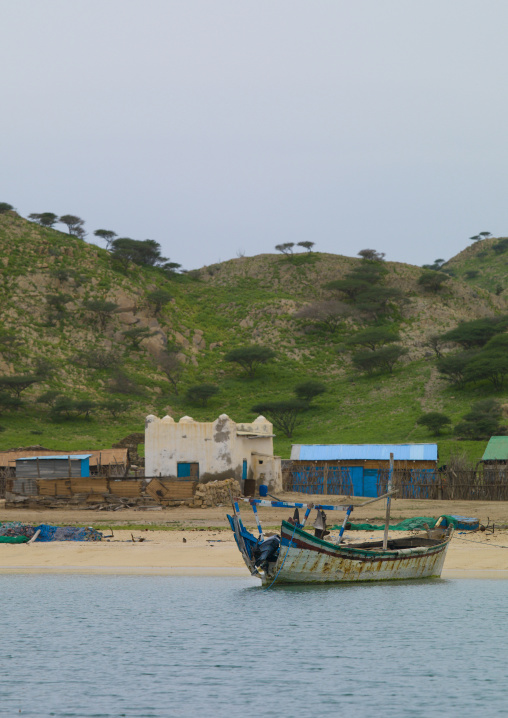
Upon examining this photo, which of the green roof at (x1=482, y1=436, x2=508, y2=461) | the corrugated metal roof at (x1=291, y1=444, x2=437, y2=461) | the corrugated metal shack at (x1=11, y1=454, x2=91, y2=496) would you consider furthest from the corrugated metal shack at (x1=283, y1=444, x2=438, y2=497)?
the corrugated metal shack at (x1=11, y1=454, x2=91, y2=496)

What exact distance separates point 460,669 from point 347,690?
267cm

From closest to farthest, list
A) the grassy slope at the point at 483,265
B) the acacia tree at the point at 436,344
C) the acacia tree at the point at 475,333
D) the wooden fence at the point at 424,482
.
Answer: the wooden fence at the point at 424,482 < the acacia tree at the point at 475,333 < the acacia tree at the point at 436,344 < the grassy slope at the point at 483,265

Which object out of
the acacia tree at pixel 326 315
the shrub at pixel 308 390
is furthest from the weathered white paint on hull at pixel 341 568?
the acacia tree at pixel 326 315

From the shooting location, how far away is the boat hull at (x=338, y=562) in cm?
2244

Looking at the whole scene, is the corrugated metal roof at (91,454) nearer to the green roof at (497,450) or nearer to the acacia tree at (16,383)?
the green roof at (497,450)

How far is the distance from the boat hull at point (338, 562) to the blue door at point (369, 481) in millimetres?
24119

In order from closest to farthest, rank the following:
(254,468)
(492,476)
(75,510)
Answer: (75,510) < (492,476) < (254,468)

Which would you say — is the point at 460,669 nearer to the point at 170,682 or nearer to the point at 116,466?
the point at 170,682

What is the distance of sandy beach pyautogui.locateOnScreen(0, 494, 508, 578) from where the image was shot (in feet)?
88.6

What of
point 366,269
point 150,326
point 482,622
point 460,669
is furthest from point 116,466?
point 366,269

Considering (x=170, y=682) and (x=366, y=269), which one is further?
(x=366, y=269)

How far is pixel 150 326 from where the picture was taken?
9912cm

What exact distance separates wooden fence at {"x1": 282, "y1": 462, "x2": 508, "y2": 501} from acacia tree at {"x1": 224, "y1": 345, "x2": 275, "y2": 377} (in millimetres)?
40469

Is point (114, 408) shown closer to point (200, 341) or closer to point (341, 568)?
point (200, 341)
